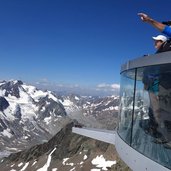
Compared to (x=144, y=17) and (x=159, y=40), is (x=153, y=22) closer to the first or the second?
(x=144, y=17)

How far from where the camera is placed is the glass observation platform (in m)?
7.78

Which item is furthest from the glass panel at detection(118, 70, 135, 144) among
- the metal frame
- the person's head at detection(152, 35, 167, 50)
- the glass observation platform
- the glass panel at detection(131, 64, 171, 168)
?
the person's head at detection(152, 35, 167, 50)

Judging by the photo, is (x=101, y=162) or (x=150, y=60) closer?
(x=150, y=60)

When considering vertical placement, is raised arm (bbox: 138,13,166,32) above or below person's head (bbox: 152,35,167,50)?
above

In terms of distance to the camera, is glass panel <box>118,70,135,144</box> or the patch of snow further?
the patch of snow

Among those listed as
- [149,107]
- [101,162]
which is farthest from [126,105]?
[101,162]

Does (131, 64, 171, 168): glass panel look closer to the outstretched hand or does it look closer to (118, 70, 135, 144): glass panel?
(118, 70, 135, 144): glass panel

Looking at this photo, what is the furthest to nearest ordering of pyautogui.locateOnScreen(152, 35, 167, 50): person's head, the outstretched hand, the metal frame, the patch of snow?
the patch of snow < pyautogui.locateOnScreen(152, 35, 167, 50): person's head < the outstretched hand < the metal frame

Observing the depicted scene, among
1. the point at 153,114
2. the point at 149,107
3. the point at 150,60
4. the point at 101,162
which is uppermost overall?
the point at 150,60

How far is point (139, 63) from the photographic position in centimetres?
897

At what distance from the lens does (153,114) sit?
873 centimetres

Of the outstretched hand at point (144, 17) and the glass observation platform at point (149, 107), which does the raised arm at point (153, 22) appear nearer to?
the outstretched hand at point (144, 17)

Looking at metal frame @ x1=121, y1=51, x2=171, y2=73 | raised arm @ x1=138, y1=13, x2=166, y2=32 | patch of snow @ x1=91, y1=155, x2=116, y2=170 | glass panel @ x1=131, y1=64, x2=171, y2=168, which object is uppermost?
raised arm @ x1=138, y1=13, x2=166, y2=32

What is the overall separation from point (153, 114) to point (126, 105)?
2507 millimetres
